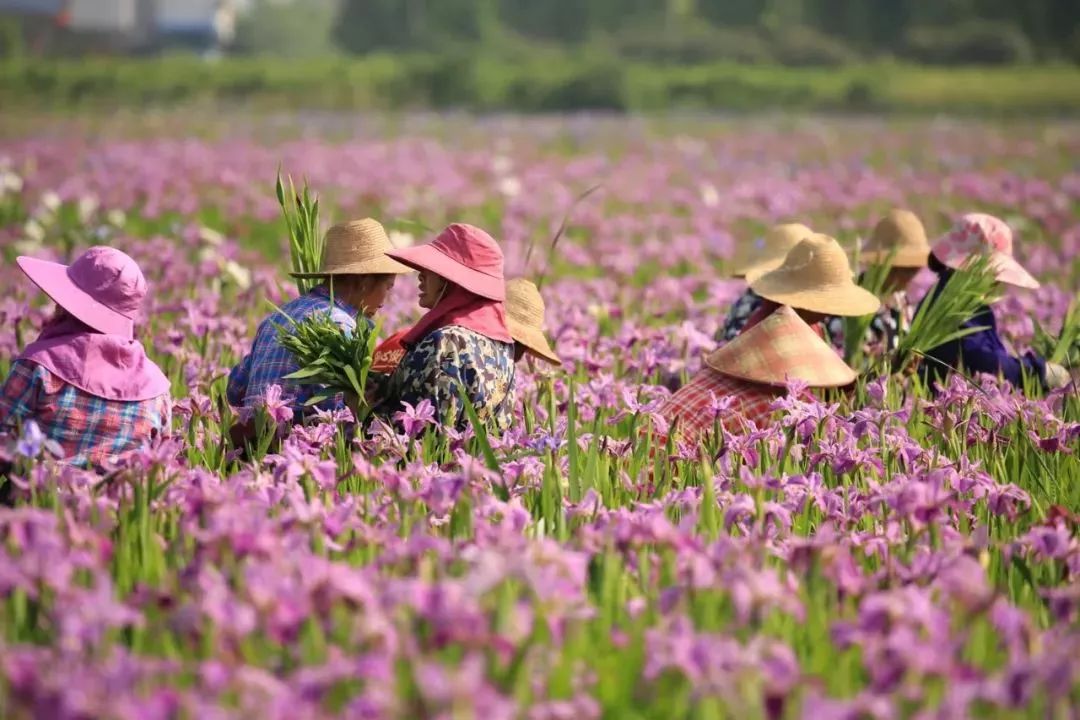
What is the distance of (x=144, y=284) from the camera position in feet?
13.7

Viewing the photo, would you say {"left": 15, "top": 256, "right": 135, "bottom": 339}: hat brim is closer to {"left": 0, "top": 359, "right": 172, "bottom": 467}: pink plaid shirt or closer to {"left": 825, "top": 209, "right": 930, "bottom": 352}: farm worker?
{"left": 0, "top": 359, "right": 172, "bottom": 467}: pink plaid shirt

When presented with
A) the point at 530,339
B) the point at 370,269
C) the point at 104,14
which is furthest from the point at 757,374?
the point at 104,14

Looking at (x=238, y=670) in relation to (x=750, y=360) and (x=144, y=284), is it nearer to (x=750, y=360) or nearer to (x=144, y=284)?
(x=144, y=284)

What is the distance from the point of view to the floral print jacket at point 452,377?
4.48 m

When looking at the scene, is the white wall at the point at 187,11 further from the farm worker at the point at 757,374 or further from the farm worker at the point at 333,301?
the farm worker at the point at 757,374

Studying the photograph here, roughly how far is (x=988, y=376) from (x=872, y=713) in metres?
3.40

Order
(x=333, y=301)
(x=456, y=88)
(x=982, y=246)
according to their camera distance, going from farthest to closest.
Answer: (x=456, y=88), (x=982, y=246), (x=333, y=301)

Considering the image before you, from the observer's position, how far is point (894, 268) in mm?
6656

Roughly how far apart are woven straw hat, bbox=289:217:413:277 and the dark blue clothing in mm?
2438

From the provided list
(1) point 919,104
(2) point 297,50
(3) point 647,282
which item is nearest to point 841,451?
(3) point 647,282

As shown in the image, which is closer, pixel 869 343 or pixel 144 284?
pixel 144 284

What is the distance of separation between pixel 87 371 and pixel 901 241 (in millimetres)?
4125

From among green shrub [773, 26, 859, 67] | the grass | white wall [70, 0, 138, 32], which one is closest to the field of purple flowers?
the grass

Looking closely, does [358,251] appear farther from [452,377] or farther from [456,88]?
[456,88]
